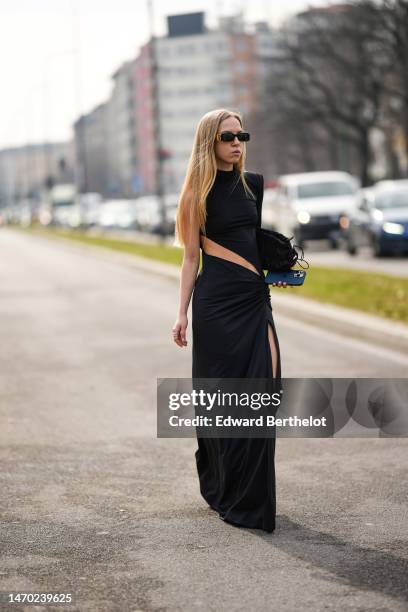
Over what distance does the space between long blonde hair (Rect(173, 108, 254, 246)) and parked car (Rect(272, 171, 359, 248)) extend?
94.6 ft

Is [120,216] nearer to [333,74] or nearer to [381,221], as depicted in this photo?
[333,74]

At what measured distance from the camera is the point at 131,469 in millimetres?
7172

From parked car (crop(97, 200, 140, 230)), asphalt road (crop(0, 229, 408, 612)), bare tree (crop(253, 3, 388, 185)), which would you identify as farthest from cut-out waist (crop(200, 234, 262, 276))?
parked car (crop(97, 200, 140, 230))

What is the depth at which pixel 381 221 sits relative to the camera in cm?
2944

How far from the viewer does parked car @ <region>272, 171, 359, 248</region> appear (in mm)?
35375

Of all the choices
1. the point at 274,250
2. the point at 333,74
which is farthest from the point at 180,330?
the point at 333,74

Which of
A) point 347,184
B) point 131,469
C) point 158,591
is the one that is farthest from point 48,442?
point 347,184

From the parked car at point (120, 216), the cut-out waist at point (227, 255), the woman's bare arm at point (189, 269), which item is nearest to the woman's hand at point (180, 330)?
the woman's bare arm at point (189, 269)

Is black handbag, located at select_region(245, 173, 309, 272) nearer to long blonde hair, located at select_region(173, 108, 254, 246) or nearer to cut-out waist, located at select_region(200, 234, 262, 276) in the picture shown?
cut-out waist, located at select_region(200, 234, 262, 276)

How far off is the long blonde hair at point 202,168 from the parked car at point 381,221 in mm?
23682

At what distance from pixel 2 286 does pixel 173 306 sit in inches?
297

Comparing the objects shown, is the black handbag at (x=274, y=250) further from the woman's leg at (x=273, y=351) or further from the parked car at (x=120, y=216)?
the parked car at (x=120, y=216)

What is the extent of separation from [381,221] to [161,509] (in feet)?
78.2

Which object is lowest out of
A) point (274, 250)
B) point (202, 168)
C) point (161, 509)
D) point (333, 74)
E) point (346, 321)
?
point (346, 321)
